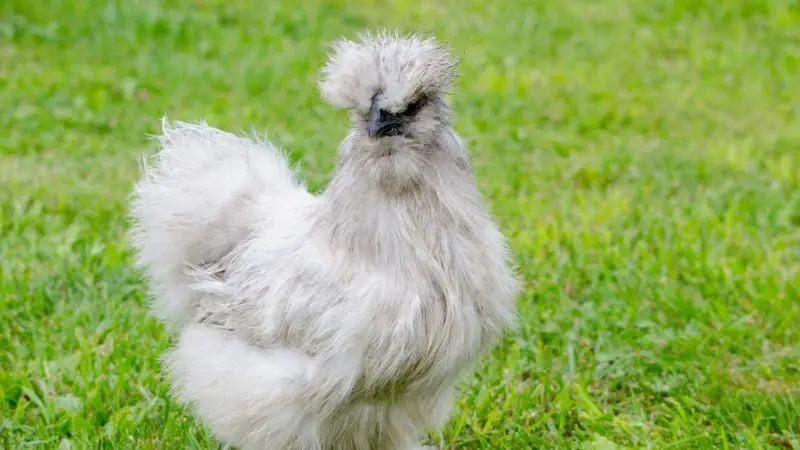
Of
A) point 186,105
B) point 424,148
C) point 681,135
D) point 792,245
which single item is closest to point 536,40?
point 681,135

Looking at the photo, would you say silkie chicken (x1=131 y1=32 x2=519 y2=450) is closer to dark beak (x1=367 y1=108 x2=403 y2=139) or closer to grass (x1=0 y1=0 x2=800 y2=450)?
dark beak (x1=367 y1=108 x2=403 y2=139)

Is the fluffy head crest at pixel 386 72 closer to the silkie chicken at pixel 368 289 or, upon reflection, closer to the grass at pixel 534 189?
the silkie chicken at pixel 368 289

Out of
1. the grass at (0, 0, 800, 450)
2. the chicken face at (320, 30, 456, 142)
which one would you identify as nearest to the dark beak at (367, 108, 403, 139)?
the chicken face at (320, 30, 456, 142)

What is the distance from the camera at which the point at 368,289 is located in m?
3.23

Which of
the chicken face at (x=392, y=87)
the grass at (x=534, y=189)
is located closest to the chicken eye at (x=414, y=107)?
the chicken face at (x=392, y=87)

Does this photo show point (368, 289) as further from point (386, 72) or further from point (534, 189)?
point (534, 189)

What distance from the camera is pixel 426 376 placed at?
3.38 m

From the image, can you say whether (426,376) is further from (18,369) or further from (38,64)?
(38,64)

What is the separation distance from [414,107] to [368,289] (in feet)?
2.01

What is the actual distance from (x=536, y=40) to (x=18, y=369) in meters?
6.56

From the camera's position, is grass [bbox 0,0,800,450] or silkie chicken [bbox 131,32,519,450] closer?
silkie chicken [bbox 131,32,519,450]

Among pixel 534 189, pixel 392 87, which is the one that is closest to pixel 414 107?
pixel 392 87

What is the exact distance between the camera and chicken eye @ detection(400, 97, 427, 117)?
3.23 meters

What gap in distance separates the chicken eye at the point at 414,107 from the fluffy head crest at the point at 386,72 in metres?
0.03
